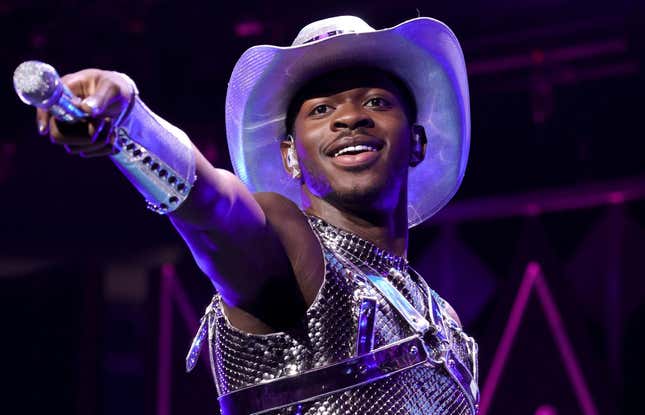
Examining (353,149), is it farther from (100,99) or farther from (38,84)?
(38,84)

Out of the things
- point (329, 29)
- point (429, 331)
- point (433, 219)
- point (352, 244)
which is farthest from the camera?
point (433, 219)

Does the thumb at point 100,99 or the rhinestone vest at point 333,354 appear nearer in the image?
the thumb at point 100,99

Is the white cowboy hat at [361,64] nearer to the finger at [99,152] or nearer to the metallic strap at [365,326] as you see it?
the metallic strap at [365,326]

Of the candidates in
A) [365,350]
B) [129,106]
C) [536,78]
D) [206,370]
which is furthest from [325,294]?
[206,370]

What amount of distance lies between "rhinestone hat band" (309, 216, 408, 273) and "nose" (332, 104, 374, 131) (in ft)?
0.87

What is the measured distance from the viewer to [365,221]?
2619mm

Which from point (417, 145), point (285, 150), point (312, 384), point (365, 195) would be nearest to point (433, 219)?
point (417, 145)

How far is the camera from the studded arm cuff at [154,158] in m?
1.70

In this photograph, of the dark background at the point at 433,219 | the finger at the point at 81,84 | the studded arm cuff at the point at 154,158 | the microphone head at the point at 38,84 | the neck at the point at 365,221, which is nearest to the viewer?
the microphone head at the point at 38,84

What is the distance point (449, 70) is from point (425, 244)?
10.5ft

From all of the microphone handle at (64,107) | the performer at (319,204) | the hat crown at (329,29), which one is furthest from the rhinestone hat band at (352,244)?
the microphone handle at (64,107)

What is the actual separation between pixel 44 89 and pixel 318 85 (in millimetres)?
1342

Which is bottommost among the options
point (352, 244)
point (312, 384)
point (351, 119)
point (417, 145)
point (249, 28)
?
point (312, 384)

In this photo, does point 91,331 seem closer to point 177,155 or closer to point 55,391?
point 55,391
